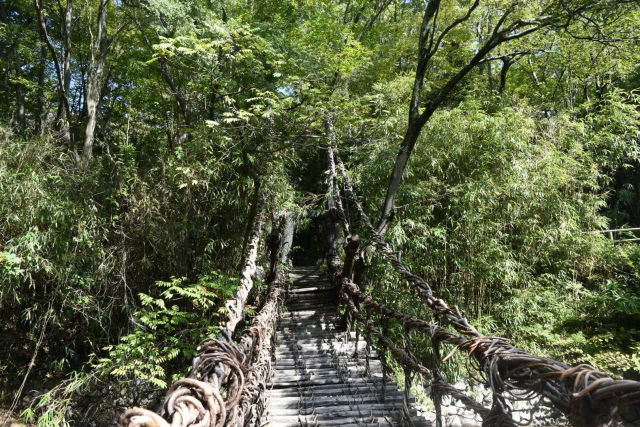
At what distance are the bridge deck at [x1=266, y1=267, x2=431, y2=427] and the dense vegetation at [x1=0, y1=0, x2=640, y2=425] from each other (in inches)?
27.8

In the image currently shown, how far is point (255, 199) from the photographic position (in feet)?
12.3

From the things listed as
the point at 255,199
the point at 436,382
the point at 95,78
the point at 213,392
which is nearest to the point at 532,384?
the point at 436,382

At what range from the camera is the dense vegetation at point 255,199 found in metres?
3.41

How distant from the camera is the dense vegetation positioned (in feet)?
11.2

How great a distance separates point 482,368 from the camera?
1043 mm

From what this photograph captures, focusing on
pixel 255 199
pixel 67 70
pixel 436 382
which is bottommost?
pixel 436 382

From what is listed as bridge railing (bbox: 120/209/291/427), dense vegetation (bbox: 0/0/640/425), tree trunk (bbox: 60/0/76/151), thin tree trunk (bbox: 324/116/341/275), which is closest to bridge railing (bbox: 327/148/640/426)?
bridge railing (bbox: 120/209/291/427)

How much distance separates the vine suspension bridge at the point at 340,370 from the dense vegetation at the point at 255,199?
0.58 m

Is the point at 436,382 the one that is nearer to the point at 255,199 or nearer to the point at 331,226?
the point at 255,199

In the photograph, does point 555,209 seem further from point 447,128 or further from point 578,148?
point 447,128

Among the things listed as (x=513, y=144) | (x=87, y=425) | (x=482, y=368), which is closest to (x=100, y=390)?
(x=87, y=425)

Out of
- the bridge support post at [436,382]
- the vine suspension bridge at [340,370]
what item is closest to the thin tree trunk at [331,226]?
the vine suspension bridge at [340,370]

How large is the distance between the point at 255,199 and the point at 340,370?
73.8 inches

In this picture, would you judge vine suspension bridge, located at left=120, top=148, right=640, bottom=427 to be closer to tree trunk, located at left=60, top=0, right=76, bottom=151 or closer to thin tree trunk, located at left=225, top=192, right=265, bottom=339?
thin tree trunk, located at left=225, top=192, right=265, bottom=339
